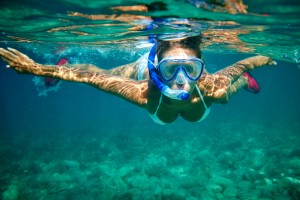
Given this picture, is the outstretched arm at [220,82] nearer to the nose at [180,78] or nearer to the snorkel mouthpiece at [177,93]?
the nose at [180,78]

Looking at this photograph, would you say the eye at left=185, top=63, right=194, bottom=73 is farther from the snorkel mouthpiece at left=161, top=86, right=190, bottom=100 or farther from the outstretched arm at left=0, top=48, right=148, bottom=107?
the outstretched arm at left=0, top=48, right=148, bottom=107

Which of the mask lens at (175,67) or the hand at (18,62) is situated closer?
the hand at (18,62)

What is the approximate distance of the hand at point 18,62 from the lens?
5074 millimetres

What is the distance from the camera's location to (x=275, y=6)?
31.7 ft

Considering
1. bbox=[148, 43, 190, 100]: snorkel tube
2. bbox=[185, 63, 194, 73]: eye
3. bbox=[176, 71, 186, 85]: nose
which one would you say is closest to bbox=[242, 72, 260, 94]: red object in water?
bbox=[185, 63, 194, 73]: eye

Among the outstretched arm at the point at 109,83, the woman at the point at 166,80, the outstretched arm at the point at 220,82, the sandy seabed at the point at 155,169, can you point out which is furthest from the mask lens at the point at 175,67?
the sandy seabed at the point at 155,169

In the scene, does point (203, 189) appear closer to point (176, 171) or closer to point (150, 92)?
point (176, 171)

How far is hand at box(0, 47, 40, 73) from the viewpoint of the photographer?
16.6 feet

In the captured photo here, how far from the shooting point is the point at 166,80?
5258 mm

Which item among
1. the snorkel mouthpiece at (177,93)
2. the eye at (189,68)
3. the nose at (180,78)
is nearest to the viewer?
the snorkel mouthpiece at (177,93)

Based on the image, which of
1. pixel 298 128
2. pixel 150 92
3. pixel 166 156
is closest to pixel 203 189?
pixel 166 156

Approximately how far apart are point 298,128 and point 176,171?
21484 millimetres

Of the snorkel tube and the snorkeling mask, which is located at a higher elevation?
the snorkeling mask

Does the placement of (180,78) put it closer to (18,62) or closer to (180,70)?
(180,70)
